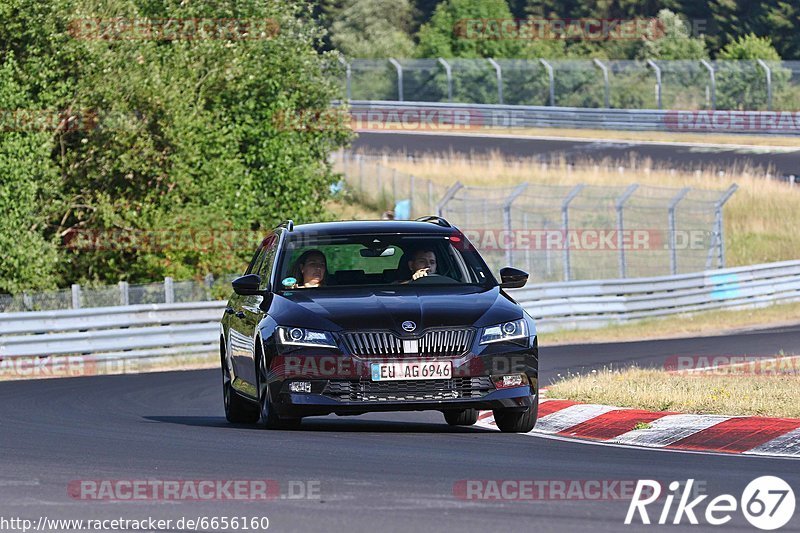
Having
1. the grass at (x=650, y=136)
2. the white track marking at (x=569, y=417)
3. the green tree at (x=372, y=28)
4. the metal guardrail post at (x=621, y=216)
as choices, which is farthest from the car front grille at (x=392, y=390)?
the green tree at (x=372, y=28)

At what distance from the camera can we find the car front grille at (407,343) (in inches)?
432

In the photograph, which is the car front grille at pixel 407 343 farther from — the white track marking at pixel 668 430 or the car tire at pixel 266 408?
the white track marking at pixel 668 430

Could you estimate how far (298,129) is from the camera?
3453 centimetres

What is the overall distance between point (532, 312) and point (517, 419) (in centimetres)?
1661

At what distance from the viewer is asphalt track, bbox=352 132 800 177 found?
162 feet

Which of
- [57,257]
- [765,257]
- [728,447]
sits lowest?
[765,257]

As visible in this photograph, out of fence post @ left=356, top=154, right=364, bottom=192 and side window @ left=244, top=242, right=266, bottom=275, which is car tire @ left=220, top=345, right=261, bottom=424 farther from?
fence post @ left=356, top=154, right=364, bottom=192

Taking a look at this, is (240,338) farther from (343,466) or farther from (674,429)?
(343,466)

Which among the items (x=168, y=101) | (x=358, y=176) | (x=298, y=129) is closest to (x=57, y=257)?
(x=168, y=101)

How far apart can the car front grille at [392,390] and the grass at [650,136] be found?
4375 cm

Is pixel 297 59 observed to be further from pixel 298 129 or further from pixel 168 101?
pixel 168 101

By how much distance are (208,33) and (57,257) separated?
631 centimetres

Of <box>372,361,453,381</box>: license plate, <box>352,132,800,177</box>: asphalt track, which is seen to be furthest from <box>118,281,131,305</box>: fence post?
<box>352,132,800,177</box>: asphalt track

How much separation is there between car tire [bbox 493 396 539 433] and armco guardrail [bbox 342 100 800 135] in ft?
144
